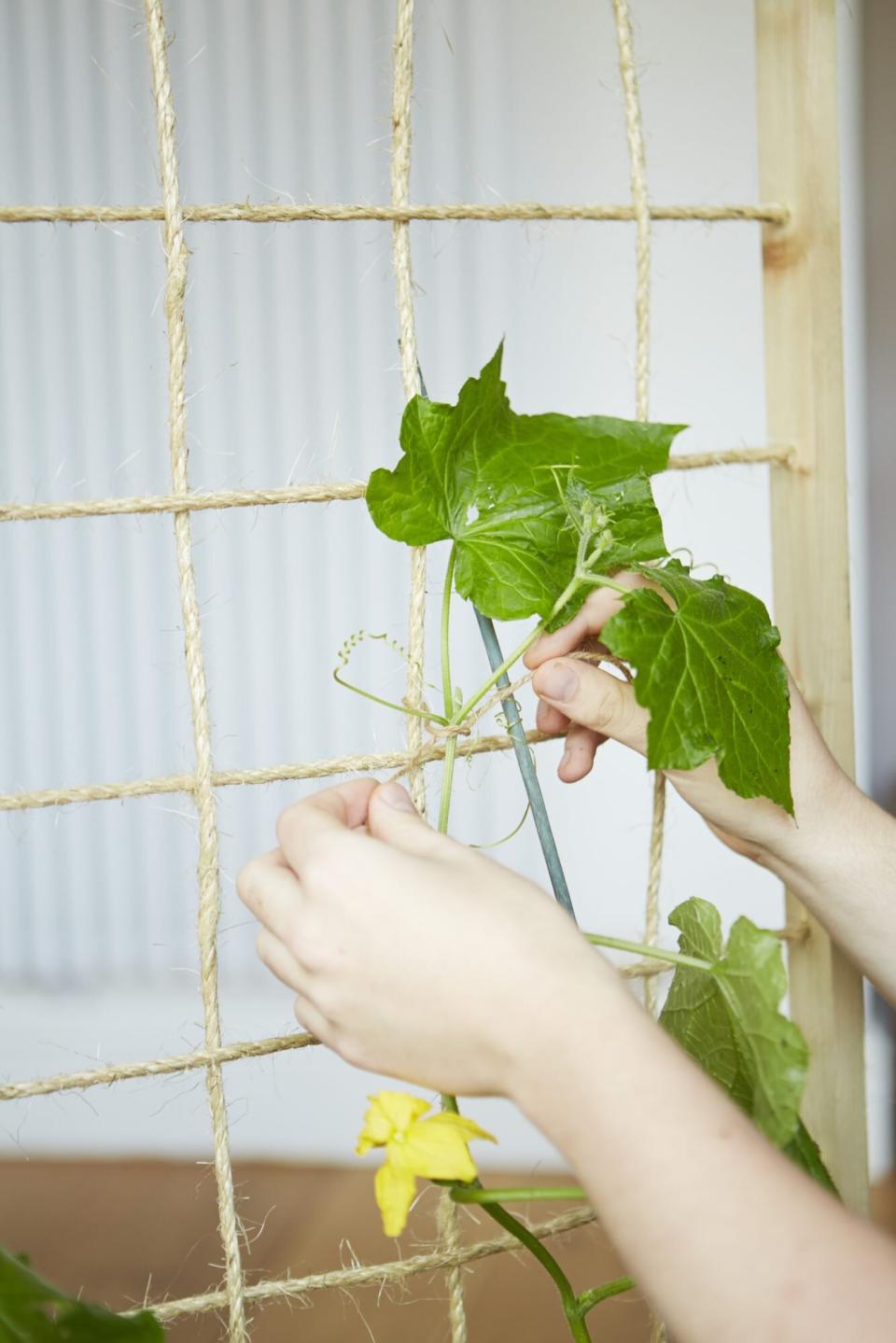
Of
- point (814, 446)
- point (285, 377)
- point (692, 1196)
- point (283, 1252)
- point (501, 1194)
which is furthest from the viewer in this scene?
point (285, 377)

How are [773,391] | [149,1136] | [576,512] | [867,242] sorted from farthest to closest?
[149,1136]
[867,242]
[773,391]
[576,512]

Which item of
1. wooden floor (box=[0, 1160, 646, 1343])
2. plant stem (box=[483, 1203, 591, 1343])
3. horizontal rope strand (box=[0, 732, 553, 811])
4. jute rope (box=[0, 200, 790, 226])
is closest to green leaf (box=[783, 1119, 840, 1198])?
plant stem (box=[483, 1203, 591, 1343])

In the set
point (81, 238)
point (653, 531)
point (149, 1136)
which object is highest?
point (81, 238)

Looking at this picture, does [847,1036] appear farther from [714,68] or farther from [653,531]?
[714,68]

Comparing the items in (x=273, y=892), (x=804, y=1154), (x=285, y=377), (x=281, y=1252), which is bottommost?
(x=281, y=1252)

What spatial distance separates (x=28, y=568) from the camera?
215cm

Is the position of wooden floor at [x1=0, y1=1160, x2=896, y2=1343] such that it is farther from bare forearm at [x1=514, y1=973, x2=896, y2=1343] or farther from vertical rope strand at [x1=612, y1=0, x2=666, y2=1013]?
bare forearm at [x1=514, y1=973, x2=896, y2=1343]

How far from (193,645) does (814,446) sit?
0.34 metres

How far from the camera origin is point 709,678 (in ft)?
1.47

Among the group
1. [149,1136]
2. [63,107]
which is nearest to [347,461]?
[63,107]

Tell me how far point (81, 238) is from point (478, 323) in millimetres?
718

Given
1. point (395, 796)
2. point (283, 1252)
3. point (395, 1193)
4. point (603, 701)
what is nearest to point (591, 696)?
point (603, 701)

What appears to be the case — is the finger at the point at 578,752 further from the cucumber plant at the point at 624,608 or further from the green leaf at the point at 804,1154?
the green leaf at the point at 804,1154

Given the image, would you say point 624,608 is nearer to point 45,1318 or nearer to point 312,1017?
point 312,1017
